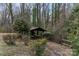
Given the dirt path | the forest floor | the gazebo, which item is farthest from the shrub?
the dirt path

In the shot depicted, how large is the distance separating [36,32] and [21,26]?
18 centimetres

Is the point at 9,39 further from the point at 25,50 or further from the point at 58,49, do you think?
the point at 58,49

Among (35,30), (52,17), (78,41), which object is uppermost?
(52,17)

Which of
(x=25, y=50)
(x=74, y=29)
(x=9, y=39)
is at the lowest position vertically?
(x=25, y=50)

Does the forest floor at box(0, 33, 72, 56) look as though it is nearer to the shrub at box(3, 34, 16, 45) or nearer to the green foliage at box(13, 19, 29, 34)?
the shrub at box(3, 34, 16, 45)

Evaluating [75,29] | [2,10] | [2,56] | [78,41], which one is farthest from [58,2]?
[2,56]

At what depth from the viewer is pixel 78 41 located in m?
1.42

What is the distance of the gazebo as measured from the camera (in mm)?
1423

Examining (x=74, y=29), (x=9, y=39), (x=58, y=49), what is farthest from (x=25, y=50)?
(x=74, y=29)

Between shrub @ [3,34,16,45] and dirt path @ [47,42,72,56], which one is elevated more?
shrub @ [3,34,16,45]

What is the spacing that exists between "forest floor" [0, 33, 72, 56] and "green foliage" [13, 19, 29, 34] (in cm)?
15

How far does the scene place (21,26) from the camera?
140 cm

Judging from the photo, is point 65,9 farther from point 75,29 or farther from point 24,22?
point 24,22

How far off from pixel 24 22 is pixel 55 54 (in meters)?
0.51
